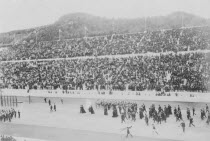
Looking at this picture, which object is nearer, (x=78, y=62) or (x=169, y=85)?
(x=169, y=85)

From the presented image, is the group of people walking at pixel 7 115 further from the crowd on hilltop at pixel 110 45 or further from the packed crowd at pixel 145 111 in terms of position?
the crowd on hilltop at pixel 110 45

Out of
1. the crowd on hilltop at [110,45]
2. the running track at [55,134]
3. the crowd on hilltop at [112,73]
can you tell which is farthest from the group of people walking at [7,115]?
the crowd on hilltop at [110,45]

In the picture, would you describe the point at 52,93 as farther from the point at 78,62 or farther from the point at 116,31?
the point at 116,31

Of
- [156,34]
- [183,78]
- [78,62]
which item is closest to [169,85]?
[183,78]

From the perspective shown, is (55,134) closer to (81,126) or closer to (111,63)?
(81,126)

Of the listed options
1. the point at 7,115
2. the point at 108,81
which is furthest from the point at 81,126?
the point at 108,81

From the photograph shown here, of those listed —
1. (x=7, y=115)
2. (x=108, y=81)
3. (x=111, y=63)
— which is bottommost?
(x=7, y=115)
